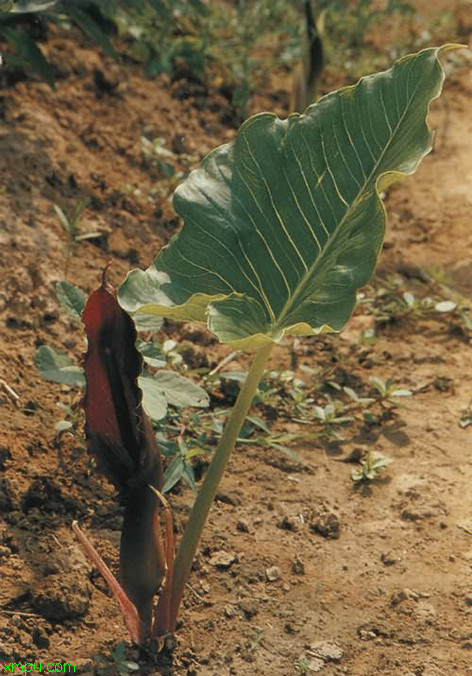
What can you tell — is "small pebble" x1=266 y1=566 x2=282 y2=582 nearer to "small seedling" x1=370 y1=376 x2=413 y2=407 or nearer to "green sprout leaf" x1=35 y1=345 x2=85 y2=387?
"green sprout leaf" x1=35 y1=345 x2=85 y2=387

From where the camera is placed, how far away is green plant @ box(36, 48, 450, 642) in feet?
6.07

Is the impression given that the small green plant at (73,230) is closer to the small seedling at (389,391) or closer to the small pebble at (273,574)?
the small seedling at (389,391)

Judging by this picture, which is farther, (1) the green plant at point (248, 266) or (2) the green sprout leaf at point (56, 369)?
(2) the green sprout leaf at point (56, 369)

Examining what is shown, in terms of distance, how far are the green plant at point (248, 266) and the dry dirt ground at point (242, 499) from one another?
0.18m

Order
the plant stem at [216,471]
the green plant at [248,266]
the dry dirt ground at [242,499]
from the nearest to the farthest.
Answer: the green plant at [248,266] < the plant stem at [216,471] < the dry dirt ground at [242,499]

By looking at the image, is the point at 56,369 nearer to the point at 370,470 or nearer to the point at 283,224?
the point at 283,224

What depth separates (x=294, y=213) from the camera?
200 cm

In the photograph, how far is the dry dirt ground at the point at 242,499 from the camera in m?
2.06

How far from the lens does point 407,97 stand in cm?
189

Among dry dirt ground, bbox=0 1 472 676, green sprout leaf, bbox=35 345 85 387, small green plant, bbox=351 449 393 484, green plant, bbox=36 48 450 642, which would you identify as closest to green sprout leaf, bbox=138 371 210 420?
green plant, bbox=36 48 450 642

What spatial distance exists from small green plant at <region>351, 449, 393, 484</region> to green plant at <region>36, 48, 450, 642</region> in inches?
25.0

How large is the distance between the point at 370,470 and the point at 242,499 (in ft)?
1.03

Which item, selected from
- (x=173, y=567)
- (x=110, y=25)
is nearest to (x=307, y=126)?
(x=173, y=567)

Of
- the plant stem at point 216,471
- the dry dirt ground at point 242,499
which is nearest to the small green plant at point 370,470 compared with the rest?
the dry dirt ground at point 242,499
